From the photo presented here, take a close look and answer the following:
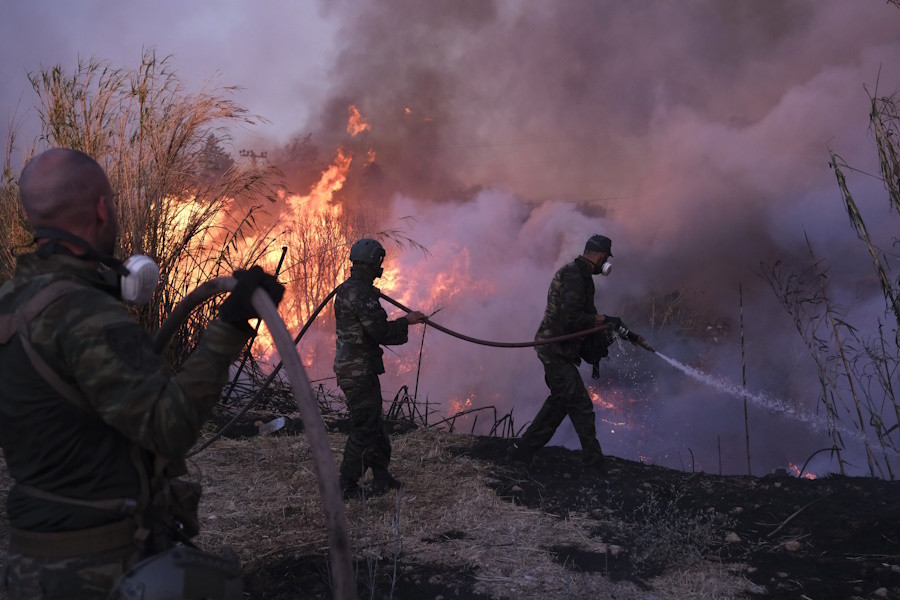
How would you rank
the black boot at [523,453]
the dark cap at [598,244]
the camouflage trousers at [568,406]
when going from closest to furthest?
the camouflage trousers at [568,406], the dark cap at [598,244], the black boot at [523,453]

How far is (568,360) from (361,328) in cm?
215

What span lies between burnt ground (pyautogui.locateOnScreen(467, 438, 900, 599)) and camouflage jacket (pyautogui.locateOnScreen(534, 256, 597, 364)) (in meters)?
1.11

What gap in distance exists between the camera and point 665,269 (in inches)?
571

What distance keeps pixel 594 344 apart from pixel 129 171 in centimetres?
464

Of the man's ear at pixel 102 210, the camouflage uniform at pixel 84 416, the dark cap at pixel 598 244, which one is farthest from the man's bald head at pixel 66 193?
the dark cap at pixel 598 244

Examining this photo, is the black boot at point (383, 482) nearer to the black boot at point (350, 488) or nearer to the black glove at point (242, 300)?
the black boot at point (350, 488)

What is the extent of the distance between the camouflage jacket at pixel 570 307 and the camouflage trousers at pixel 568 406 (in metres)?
0.11

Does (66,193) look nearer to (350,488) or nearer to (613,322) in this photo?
(350,488)

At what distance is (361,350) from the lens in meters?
5.40

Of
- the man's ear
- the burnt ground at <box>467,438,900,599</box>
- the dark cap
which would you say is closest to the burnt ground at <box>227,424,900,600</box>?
the burnt ground at <box>467,438,900,599</box>

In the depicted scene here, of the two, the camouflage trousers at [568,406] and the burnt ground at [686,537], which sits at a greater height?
the camouflage trousers at [568,406]

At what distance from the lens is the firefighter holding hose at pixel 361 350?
5.32 m

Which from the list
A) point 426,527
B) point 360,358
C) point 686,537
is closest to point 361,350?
point 360,358

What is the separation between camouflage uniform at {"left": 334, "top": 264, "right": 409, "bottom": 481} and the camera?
17.5ft
